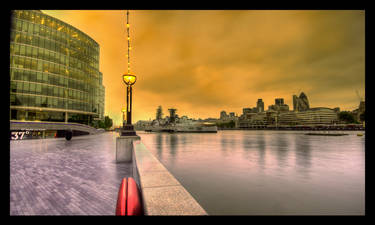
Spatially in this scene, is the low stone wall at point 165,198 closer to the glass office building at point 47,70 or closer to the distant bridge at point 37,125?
the distant bridge at point 37,125

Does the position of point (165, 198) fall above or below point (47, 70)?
below

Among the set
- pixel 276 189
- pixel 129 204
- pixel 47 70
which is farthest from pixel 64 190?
pixel 47 70

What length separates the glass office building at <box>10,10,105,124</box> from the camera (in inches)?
1473

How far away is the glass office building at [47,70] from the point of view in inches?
1473

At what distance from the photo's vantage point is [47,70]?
135 ft

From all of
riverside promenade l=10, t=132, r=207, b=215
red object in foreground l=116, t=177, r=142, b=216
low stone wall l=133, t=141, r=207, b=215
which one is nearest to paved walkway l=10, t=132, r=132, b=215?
riverside promenade l=10, t=132, r=207, b=215

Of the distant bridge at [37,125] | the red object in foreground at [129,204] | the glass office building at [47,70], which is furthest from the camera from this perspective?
the glass office building at [47,70]

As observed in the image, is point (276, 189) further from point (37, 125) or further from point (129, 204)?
point (37, 125)

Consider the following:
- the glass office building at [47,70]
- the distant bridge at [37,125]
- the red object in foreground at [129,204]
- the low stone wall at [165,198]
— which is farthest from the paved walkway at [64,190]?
the glass office building at [47,70]

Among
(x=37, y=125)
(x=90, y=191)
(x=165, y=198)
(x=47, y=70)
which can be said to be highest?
(x=47, y=70)
